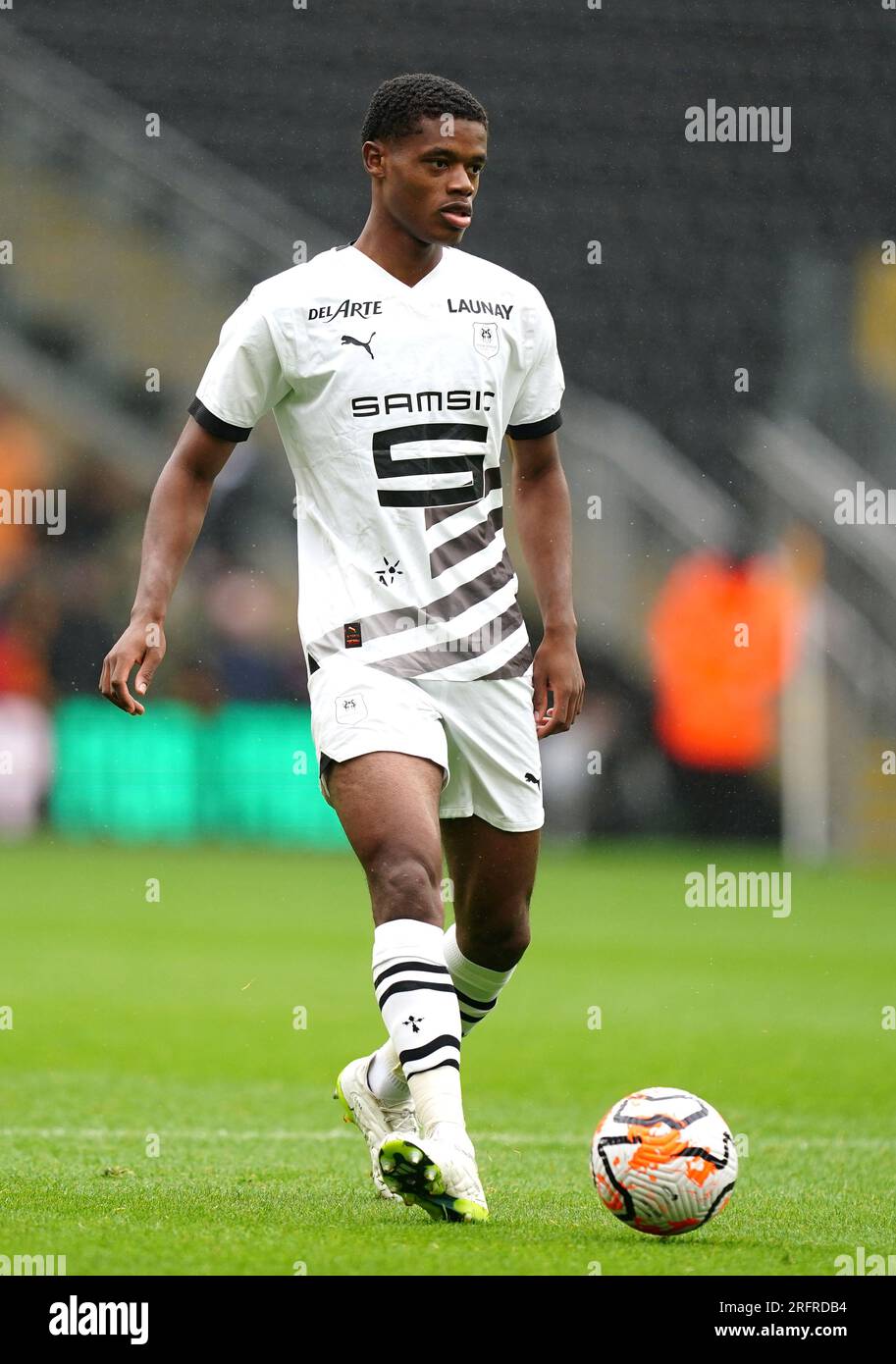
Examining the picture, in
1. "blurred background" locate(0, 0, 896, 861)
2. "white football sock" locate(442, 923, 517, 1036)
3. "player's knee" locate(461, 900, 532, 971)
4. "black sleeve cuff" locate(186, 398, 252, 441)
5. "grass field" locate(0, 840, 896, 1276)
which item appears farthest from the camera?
"blurred background" locate(0, 0, 896, 861)

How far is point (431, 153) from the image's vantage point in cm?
413

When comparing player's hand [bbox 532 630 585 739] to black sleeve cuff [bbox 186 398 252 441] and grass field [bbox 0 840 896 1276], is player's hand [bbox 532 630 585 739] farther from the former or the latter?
grass field [bbox 0 840 896 1276]

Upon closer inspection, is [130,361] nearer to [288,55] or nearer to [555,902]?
[288,55]

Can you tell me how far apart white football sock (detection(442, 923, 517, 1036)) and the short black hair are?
1692 millimetres

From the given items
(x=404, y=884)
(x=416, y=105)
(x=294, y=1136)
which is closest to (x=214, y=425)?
(x=416, y=105)

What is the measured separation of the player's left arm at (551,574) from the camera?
4.49m

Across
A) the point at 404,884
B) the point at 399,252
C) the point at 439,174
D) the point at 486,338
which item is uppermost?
the point at 439,174

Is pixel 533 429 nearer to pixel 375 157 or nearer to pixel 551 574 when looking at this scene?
pixel 551 574

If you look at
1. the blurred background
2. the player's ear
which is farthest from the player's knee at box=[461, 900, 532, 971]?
the blurred background

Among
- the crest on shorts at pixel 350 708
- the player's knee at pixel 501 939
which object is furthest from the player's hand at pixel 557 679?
the crest on shorts at pixel 350 708

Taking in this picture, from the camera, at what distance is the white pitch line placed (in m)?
5.33

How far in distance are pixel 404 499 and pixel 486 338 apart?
0.41 m

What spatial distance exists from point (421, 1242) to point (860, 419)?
1501 cm

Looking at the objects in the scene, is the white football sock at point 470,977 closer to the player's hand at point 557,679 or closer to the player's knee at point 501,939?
the player's knee at point 501,939
